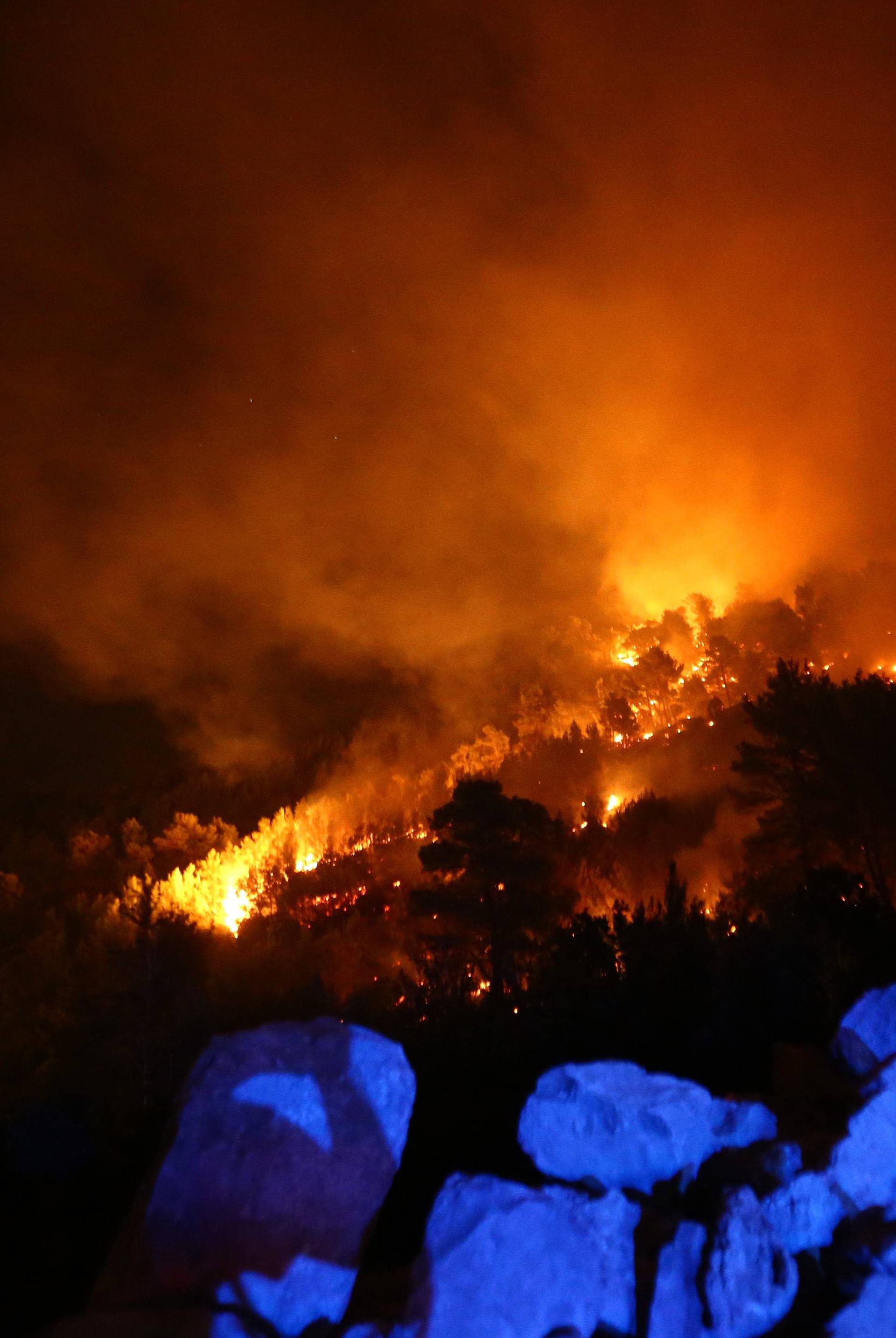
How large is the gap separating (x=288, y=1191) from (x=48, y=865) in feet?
185

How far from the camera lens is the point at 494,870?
1650cm

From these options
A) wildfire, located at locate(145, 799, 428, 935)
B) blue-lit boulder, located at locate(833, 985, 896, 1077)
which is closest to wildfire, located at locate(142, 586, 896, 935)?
wildfire, located at locate(145, 799, 428, 935)

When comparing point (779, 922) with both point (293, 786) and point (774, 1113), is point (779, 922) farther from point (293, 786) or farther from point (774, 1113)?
point (293, 786)

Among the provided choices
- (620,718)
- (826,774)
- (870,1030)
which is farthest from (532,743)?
(870,1030)

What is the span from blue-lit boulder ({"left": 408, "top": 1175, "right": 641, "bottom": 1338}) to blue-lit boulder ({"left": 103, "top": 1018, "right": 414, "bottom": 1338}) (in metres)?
0.37

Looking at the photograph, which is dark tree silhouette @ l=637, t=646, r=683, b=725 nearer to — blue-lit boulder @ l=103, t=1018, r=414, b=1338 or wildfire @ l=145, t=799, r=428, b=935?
wildfire @ l=145, t=799, r=428, b=935

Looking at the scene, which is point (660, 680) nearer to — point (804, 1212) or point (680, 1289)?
point (804, 1212)

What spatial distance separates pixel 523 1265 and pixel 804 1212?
50.1 inches

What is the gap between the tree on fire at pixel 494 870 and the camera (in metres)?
16.1

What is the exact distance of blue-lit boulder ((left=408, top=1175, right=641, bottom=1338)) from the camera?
3.02 meters

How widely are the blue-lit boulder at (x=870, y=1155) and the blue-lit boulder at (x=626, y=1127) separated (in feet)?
1.32

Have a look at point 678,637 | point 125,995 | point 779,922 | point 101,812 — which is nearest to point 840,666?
point 678,637

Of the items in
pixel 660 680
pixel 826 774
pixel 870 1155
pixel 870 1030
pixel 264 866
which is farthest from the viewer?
pixel 660 680

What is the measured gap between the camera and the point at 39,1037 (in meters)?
21.6
